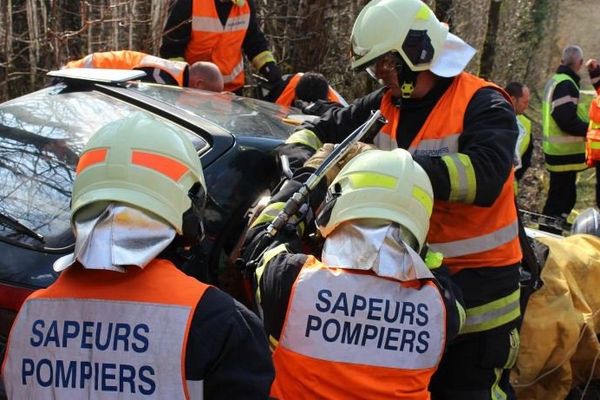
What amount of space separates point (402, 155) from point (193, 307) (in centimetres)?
→ 88

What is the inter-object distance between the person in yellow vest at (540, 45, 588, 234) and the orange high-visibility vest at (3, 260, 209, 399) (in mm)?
6820

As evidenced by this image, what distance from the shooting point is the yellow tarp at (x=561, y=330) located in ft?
12.2

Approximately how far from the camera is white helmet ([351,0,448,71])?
2832 mm

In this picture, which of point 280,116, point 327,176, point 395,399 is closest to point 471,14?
point 280,116

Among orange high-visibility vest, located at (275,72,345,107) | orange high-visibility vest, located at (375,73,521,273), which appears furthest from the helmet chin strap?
orange high-visibility vest, located at (275,72,345,107)

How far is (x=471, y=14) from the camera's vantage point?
12.6 m

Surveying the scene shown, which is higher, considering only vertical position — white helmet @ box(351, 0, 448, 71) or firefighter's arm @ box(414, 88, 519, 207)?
white helmet @ box(351, 0, 448, 71)

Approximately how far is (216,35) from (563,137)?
4.04m

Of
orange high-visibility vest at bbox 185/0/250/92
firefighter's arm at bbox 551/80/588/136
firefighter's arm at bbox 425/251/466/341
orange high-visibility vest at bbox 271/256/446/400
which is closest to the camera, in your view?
orange high-visibility vest at bbox 271/256/446/400

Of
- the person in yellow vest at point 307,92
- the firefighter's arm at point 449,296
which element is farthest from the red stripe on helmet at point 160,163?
the person in yellow vest at point 307,92

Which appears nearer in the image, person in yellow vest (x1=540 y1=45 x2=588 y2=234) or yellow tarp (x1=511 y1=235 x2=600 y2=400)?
yellow tarp (x1=511 y1=235 x2=600 y2=400)

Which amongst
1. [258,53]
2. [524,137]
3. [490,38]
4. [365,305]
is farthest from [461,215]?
[490,38]

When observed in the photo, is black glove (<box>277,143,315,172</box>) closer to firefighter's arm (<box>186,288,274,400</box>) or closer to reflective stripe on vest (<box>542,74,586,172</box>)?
firefighter's arm (<box>186,288,274,400</box>)

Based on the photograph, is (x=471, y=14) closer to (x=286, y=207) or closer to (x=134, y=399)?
(x=286, y=207)
